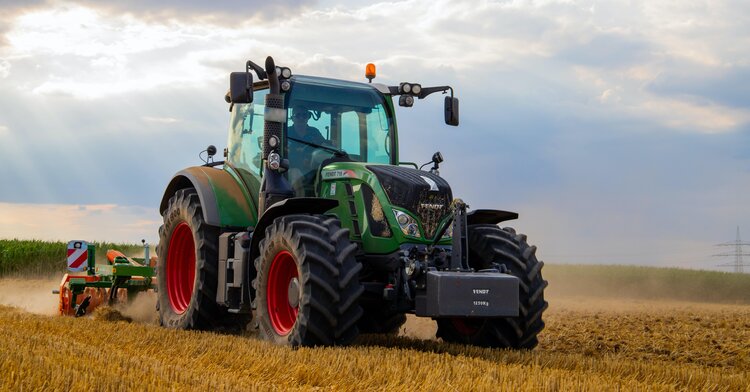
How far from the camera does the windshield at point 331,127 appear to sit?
9898 millimetres

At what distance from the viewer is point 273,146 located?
379 inches

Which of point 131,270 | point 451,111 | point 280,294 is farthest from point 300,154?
point 131,270

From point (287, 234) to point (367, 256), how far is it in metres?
0.96

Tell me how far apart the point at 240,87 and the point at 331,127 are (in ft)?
4.77

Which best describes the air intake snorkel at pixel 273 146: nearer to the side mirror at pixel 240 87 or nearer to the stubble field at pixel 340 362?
the side mirror at pixel 240 87

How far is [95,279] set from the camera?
12969 mm

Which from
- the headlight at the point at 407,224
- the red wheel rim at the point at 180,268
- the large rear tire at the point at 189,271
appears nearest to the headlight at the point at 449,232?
the headlight at the point at 407,224

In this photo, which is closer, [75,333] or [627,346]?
[75,333]

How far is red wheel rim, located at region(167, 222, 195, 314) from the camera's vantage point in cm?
1161

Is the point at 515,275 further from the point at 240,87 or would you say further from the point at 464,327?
the point at 240,87

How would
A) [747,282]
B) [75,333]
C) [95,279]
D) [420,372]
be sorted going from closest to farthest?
[420,372] → [75,333] → [95,279] → [747,282]

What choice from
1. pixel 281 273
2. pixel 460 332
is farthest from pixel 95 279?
pixel 460 332

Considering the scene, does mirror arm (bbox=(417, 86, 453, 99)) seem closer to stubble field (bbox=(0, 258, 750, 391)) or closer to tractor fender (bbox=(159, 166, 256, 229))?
tractor fender (bbox=(159, 166, 256, 229))

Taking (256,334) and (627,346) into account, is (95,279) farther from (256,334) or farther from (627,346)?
(627,346)
